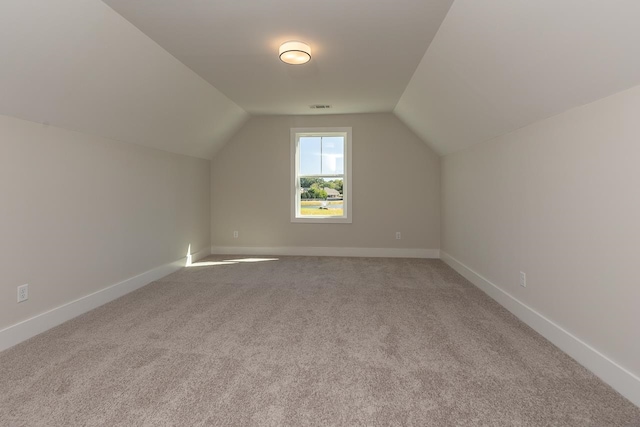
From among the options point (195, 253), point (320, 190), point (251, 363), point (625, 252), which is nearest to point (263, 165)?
point (320, 190)

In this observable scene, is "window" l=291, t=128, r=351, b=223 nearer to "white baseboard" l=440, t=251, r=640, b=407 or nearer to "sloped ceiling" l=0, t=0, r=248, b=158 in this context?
"sloped ceiling" l=0, t=0, r=248, b=158

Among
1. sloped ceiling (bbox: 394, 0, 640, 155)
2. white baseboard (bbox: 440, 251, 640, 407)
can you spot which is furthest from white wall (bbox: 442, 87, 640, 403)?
sloped ceiling (bbox: 394, 0, 640, 155)

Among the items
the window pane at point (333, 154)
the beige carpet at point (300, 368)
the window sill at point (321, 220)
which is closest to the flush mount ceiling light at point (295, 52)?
the beige carpet at point (300, 368)

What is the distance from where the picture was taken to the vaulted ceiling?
183 cm

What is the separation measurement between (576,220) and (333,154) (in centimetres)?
405

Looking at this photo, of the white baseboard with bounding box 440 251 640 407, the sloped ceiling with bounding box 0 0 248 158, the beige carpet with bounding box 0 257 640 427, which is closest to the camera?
the beige carpet with bounding box 0 257 640 427

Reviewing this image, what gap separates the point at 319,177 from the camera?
5.82 meters

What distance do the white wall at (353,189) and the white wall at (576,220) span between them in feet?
6.53

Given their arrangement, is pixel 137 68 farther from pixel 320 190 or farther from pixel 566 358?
pixel 566 358

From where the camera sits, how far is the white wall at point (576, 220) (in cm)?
176

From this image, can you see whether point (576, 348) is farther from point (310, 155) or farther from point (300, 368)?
point (310, 155)

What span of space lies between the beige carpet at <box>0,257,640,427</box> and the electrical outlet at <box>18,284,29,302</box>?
12.6 inches

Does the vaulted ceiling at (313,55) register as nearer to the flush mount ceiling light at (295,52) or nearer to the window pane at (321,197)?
the flush mount ceiling light at (295,52)

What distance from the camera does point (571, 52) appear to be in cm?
184
